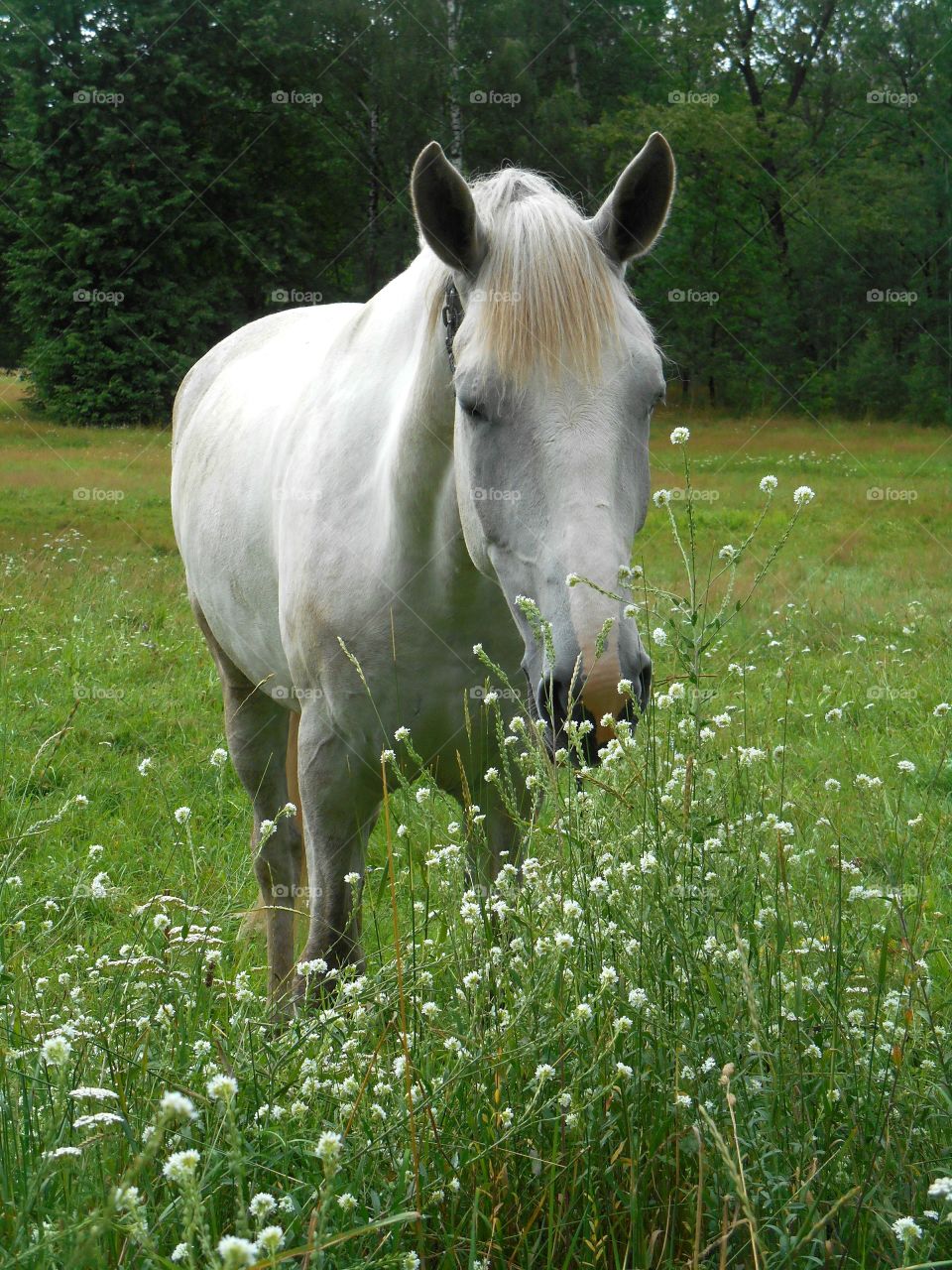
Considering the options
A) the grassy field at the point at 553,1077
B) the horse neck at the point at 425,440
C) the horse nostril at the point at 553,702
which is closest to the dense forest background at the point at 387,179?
the horse neck at the point at 425,440

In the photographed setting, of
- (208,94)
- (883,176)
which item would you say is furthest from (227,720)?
(883,176)

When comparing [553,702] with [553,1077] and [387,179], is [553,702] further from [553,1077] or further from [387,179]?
[387,179]

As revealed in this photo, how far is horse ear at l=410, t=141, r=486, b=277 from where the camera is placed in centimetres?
282

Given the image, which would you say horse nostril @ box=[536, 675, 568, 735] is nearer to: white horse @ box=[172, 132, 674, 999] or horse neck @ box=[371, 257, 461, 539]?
white horse @ box=[172, 132, 674, 999]

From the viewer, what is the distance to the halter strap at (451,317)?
2943 millimetres

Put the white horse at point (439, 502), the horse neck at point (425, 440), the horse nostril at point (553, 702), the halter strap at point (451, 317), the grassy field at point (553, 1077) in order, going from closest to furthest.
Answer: the grassy field at point (553, 1077) < the horse nostril at point (553, 702) < the white horse at point (439, 502) < the halter strap at point (451, 317) < the horse neck at point (425, 440)

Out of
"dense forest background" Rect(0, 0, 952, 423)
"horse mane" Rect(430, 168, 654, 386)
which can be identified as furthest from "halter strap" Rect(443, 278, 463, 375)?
"dense forest background" Rect(0, 0, 952, 423)

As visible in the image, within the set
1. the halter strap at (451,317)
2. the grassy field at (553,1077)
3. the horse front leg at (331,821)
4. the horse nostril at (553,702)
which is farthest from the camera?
the horse front leg at (331,821)

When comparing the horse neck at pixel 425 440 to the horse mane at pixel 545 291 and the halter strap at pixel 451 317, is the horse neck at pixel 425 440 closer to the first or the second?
the halter strap at pixel 451 317

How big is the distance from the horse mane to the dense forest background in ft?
79.1

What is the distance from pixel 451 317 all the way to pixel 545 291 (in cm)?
36

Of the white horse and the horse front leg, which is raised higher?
the white horse

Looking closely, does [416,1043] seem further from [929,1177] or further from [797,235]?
[797,235]

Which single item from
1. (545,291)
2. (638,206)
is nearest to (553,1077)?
(545,291)
